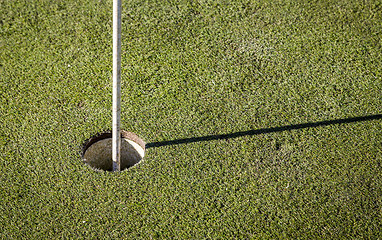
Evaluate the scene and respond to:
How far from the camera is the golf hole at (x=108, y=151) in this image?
518cm

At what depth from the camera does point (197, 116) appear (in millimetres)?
5422

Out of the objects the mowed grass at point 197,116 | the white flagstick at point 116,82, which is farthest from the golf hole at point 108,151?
the white flagstick at point 116,82

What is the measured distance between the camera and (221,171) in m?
4.98

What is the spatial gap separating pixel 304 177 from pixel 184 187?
3.91 feet

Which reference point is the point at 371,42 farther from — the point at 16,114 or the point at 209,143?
the point at 16,114

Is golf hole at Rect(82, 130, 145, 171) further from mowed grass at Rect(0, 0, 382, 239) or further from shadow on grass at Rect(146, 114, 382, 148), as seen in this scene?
shadow on grass at Rect(146, 114, 382, 148)

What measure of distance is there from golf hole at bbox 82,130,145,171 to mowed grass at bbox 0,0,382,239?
0.28ft

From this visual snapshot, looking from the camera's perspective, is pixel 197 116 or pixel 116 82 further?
pixel 197 116

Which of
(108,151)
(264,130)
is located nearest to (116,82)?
(108,151)

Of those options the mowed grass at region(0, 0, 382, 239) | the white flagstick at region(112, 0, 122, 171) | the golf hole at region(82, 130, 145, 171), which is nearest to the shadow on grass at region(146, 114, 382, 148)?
the mowed grass at region(0, 0, 382, 239)

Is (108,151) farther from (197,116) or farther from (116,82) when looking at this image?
(116,82)

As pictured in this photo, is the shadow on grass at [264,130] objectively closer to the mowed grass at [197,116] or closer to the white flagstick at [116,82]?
the mowed grass at [197,116]

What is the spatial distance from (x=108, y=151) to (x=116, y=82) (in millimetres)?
1246

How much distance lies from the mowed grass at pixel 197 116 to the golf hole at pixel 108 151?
0.08 metres
